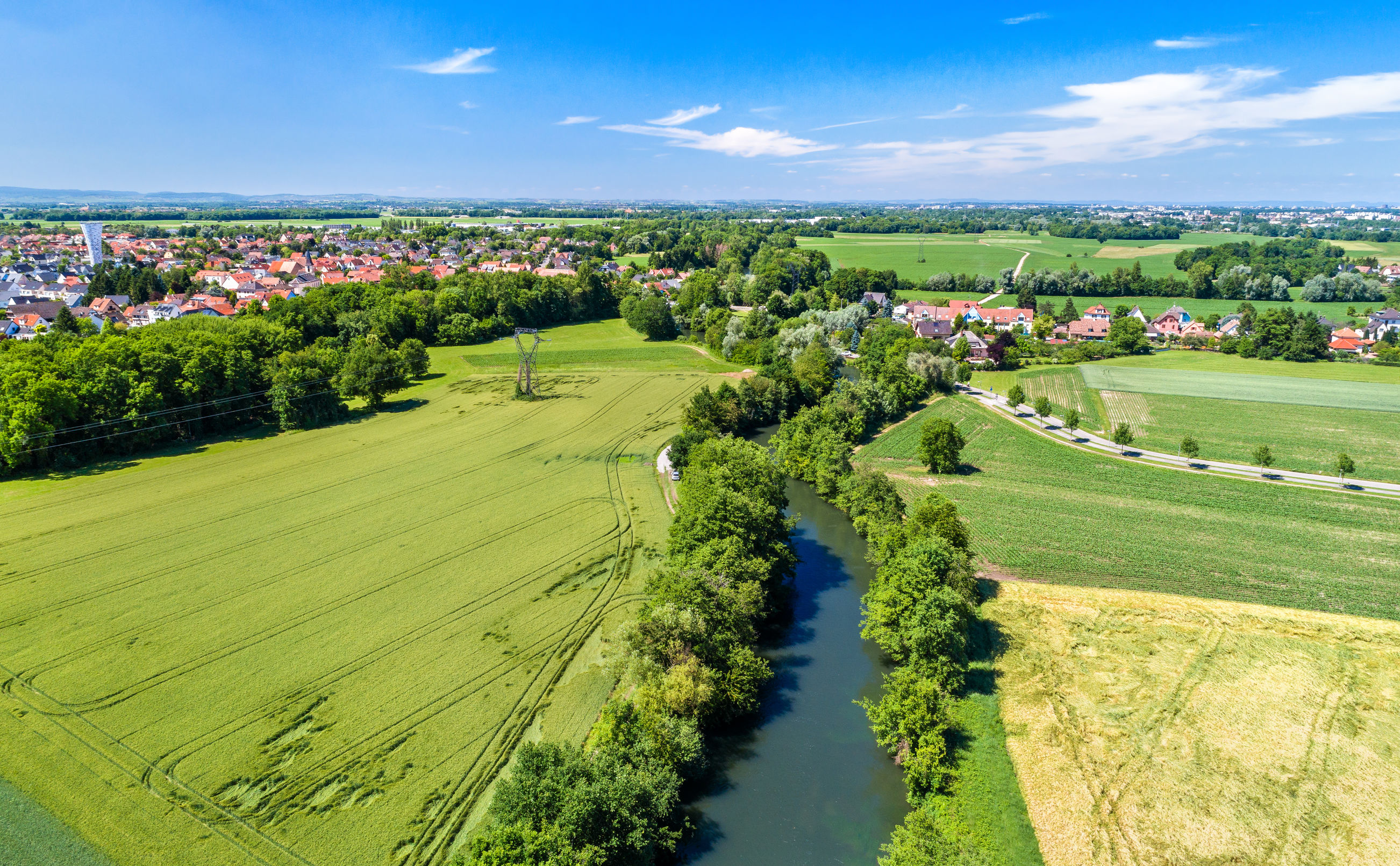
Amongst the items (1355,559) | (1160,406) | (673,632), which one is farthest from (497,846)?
(1160,406)

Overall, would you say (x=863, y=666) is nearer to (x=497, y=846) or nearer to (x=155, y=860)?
(x=497, y=846)

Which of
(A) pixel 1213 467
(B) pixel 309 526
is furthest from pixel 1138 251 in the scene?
(B) pixel 309 526

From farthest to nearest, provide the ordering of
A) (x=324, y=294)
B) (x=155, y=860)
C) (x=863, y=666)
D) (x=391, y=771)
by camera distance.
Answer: (x=324, y=294), (x=863, y=666), (x=391, y=771), (x=155, y=860)

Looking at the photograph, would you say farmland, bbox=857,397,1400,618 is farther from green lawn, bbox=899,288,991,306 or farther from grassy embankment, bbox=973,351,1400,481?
green lawn, bbox=899,288,991,306

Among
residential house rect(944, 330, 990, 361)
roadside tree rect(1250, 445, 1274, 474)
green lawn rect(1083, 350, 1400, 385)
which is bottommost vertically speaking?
roadside tree rect(1250, 445, 1274, 474)

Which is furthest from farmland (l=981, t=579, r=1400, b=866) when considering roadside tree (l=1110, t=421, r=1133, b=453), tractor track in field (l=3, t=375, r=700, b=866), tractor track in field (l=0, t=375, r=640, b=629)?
tractor track in field (l=0, t=375, r=640, b=629)

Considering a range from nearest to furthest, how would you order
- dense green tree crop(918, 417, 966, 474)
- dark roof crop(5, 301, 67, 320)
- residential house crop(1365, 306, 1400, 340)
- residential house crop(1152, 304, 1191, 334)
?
dense green tree crop(918, 417, 966, 474), dark roof crop(5, 301, 67, 320), residential house crop(1365, 306, 1400, 340), residential house crop(1152, 304, 1191, 334)

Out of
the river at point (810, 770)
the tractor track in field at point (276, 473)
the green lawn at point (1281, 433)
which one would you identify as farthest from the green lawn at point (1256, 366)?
the tractor track in field at point (276, 473)
